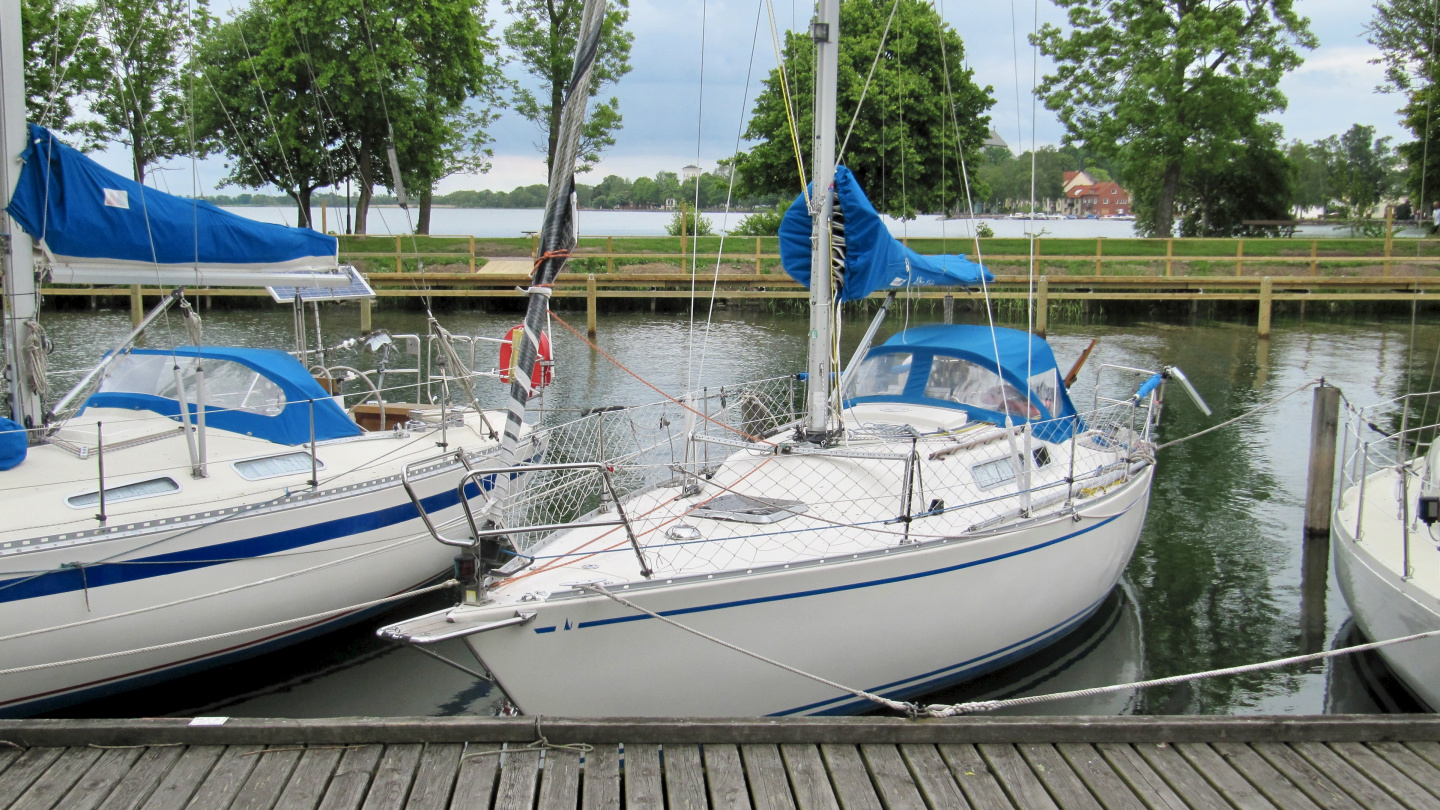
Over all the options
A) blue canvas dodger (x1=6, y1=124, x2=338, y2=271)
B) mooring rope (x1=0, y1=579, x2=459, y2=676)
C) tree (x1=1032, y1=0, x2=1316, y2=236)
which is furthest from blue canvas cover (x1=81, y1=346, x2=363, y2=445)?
tree (x1=1032, y1=0, x2=1316, y2=236)

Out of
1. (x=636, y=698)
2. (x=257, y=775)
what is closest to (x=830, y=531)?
(x=636, y=698)

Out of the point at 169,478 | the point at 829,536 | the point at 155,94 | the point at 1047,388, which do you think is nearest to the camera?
the point at 829,536

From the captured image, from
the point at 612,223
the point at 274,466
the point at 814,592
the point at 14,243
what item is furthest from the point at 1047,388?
the point at 612,223

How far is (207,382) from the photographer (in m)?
8.21

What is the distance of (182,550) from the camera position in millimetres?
6668

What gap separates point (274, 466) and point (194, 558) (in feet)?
3.60

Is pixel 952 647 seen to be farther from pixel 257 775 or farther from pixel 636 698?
pixel 257 775

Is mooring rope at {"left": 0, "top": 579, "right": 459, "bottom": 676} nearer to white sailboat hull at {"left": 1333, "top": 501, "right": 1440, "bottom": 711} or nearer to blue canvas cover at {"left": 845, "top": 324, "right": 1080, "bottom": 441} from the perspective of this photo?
blue canvas cover at {"left": 845, "top": 324, "right": 1080, "bottom": 441}

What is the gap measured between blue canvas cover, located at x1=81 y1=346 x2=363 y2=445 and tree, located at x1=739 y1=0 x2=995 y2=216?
25641mm

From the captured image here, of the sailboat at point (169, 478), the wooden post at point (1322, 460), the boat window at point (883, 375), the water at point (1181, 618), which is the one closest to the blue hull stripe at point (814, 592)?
the water at point (1181, 618)

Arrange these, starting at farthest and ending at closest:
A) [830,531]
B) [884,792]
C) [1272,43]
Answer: [1272,43], [830,531], [884,792]

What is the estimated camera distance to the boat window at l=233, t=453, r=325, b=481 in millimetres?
7465

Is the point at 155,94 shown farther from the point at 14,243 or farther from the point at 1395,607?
the point at 1395,607

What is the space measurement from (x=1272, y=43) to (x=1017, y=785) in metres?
39.9
